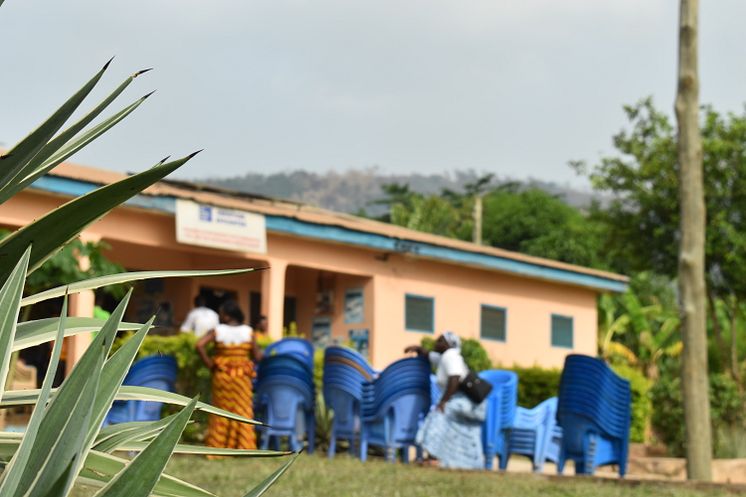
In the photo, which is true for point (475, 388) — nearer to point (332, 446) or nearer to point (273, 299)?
point (332, 446)

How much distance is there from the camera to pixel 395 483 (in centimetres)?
877

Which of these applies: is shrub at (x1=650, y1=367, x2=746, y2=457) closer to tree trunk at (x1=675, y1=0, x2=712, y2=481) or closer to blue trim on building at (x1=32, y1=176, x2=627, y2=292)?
tree trunk at (x1=675, y1=0, x2=712, y2=481)

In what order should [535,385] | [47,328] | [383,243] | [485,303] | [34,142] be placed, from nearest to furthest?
[34,142], [47,328], [535,385], [383,243], [485,303]

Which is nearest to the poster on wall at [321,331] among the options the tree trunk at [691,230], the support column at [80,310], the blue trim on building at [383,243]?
the blue trim on building at [383,243]

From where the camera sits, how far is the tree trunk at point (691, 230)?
10.9 m

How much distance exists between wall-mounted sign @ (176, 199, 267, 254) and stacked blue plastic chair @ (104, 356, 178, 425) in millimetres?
6154

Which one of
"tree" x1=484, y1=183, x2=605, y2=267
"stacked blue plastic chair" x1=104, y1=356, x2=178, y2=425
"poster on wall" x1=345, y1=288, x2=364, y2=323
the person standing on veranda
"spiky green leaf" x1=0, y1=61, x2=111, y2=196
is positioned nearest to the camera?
"spiky green leaf" x1=0, y1=61, x2=111, y2=196

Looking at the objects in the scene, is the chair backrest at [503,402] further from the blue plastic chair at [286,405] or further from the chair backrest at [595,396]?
the blue plastic chair at [286,405]

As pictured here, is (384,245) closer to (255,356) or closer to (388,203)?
(255,356)

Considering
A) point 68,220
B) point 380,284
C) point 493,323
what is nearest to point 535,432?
point 68,220

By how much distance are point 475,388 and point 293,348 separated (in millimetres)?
2786

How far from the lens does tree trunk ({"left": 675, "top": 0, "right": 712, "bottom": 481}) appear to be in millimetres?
10852

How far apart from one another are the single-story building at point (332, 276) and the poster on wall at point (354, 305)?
0.02 metres

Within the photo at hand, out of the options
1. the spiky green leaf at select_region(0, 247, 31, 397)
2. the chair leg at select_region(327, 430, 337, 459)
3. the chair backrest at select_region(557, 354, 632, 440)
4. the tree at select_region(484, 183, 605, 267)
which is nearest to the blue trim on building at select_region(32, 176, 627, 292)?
the chair leg at select_region(327, 430, 337, 459)
